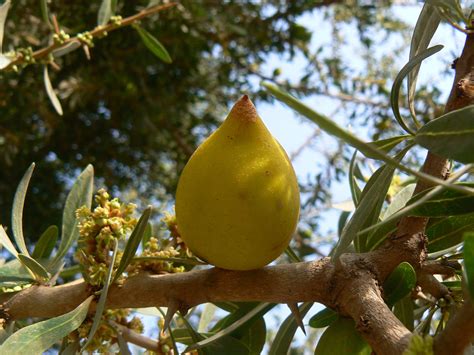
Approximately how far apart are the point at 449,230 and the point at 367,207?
0.25 metres

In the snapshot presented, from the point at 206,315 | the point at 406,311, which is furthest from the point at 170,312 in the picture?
the point at 206,315

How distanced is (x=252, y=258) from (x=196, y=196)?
0.11 m

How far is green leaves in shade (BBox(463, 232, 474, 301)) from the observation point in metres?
0.56

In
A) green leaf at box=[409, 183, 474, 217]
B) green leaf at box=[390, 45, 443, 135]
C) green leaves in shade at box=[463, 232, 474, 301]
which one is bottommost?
green leaves in shade at box=[463, 232, 474, 301]

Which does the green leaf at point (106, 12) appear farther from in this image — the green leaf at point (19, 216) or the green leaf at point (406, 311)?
the green leaf at point (406, 311)

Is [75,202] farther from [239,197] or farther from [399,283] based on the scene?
[399,283]

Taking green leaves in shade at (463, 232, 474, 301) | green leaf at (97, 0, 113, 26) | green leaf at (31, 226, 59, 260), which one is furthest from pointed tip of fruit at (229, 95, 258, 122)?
green leaf at (97, 0, 113, 26)

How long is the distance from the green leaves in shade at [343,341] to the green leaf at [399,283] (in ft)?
0.21

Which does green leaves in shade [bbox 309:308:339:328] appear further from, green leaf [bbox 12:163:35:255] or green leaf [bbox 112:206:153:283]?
green leaf [bbox 12:163:35:255]

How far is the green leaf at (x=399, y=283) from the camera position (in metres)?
0.86

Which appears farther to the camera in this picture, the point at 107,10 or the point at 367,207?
the point at 107,10

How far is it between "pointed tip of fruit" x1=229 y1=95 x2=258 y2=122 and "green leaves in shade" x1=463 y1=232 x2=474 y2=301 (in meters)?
0.40

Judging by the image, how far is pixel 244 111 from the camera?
2.96 feet

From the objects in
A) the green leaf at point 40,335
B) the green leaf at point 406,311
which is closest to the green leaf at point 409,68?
the green leaf at point 406,311
